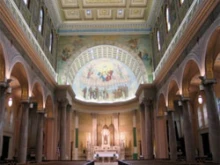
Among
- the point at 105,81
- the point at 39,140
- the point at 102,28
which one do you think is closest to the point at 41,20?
the point at 102,28

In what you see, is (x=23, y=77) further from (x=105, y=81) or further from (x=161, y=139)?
(x=105, y=81)

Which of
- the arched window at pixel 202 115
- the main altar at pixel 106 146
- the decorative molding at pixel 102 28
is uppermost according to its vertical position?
the decorative molding at pixel 102 28

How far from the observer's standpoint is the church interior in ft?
44.5

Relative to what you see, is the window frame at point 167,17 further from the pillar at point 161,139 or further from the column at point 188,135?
the pillar at point 161,139

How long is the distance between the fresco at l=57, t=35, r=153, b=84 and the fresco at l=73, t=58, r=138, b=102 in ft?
25.1

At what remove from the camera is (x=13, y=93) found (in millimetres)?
25688

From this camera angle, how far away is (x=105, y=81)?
3694 centimetres

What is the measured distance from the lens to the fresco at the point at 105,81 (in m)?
35.4

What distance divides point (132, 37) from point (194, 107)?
1035 cm

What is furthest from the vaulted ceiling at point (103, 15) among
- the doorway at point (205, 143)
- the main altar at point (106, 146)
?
the main altar at point (106, 146)

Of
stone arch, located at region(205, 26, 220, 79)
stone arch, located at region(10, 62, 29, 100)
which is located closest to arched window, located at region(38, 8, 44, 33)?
stone arch, located at region(10, 62, 29, 100)

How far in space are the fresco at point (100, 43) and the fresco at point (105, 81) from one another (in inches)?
301

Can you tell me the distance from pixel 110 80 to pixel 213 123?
82.4ft

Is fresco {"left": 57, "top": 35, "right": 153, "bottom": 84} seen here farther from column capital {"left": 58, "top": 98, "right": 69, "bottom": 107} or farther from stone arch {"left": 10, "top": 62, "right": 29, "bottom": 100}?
stone arch {"left": 10, "top": 62, "right": 29, "bottom": 100}
